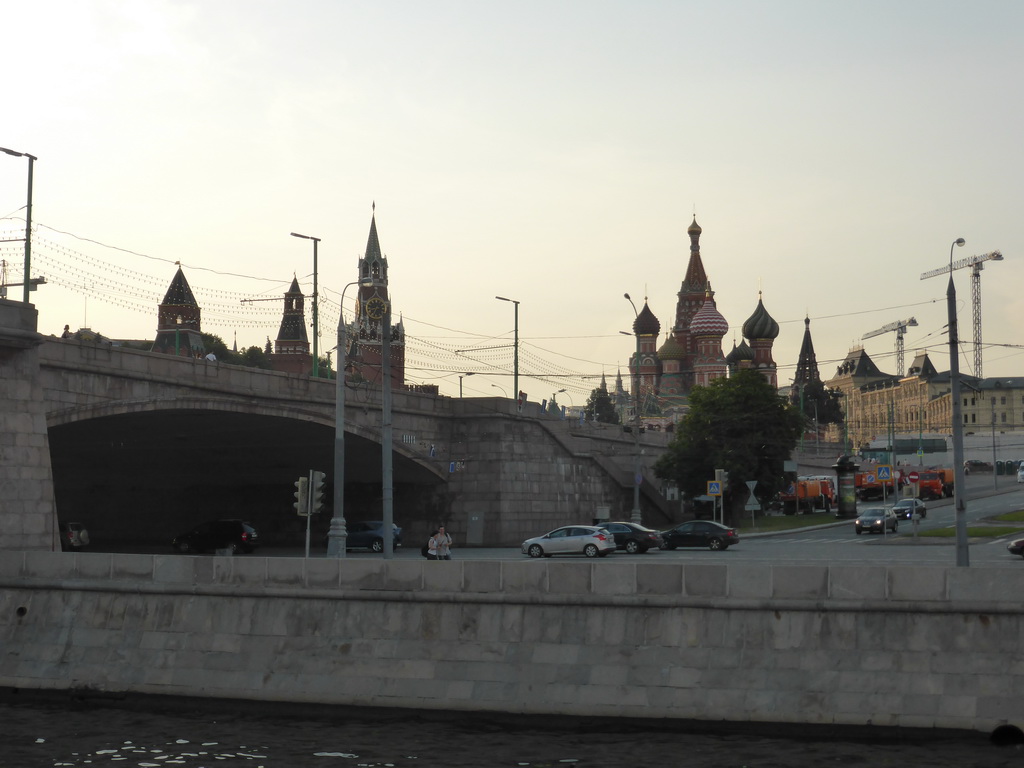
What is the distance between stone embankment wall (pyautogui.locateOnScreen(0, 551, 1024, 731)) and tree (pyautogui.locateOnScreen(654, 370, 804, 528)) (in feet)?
173

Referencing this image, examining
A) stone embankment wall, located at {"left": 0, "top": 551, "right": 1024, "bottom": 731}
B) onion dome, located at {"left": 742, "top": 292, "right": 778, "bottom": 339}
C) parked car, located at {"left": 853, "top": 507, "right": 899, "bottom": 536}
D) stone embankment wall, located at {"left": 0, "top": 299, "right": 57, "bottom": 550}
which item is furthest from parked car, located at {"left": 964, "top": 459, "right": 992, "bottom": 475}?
stone embankment wall, located at {"left": 0, "top": 551, "right": 1024, "bottom": 731}

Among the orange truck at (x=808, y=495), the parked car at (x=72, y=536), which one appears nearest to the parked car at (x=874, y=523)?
the orange truck at (x=808, y=495)

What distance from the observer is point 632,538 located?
50.3 metres

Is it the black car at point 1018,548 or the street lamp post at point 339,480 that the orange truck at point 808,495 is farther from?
the street lamp post at point 339,480

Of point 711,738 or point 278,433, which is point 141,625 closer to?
point 711,738

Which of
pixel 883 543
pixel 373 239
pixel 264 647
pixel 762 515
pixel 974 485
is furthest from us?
pixel 373 239

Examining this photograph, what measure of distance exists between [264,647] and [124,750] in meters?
3.88

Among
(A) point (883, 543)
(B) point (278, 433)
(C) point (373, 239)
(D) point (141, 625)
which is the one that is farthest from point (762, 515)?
(C) point (373, 239)

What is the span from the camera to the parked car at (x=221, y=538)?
5250 cm

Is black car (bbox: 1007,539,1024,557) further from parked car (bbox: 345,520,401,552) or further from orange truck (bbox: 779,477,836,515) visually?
orange truck (bbox: 779,477,836,515)

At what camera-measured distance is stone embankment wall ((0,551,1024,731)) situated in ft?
63.3

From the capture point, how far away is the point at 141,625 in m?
24.4

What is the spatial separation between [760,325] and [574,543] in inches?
5886

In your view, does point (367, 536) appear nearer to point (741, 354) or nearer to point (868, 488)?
point (868, 488)
